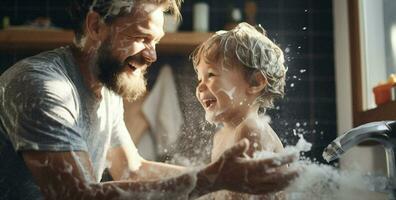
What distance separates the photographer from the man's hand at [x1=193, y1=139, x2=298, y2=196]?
52cm

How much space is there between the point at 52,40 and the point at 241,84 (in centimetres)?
52

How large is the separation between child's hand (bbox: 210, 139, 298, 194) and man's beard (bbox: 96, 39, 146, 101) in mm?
223

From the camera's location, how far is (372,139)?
59 cm

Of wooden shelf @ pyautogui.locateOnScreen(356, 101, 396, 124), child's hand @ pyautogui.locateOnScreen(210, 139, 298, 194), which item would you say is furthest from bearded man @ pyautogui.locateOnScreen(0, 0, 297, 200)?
wooden shelf @ pyautogui.locateOnScreen(356, 101, 396, 124)

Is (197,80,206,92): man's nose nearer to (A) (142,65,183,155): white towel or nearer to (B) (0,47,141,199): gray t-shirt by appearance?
(B) (0,47,141,199): gray t-shirt

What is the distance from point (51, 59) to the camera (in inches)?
27.1

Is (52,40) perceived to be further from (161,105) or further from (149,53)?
(149,53)

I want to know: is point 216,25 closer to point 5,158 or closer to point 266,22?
point 266,22

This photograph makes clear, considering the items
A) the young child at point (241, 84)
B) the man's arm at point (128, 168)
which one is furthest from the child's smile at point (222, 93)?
the man's arm at point (128, 168)

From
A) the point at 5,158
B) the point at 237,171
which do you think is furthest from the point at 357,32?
the point at 5,158

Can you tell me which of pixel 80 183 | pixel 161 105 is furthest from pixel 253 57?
pixel 161 105

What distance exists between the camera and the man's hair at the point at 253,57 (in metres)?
0.62

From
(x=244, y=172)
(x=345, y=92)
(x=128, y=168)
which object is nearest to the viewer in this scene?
(x=244, y=172)

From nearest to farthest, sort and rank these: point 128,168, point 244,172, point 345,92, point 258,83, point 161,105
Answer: point 244,172 < point 258,83 < point 128,168 < point 345,92 < point 161,105
